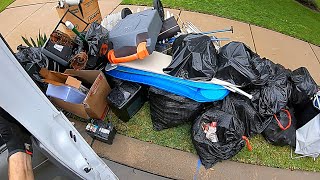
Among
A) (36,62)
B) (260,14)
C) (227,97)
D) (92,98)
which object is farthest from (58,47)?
(260,14)

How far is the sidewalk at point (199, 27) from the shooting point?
8.75 ft

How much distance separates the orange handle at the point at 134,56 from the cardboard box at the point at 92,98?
20 cm

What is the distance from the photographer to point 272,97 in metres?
2.62

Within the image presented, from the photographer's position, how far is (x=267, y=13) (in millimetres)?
4992

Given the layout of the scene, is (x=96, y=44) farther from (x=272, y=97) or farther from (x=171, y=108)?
(x=272, y=97)

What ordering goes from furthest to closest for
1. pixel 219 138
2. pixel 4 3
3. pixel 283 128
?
pixel 4 3, pixel 283 128, pixel 219 138

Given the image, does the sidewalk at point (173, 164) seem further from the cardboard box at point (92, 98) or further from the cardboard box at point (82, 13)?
the cardboard box at point (82, 13)

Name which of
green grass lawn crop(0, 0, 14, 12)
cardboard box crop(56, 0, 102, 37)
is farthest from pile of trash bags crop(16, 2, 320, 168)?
green grass lawn crop(0, 0, 14, 12)

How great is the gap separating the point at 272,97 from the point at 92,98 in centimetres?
179

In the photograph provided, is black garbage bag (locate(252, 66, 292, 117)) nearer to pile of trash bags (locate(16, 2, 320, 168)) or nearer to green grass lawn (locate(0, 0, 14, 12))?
pile of trash bags (locate(16, 2, 320, 168))

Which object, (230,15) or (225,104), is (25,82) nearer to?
(225,104)

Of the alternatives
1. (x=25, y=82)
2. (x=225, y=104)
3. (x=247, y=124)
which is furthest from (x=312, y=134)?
(x=25, y=82)

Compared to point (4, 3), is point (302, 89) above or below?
above

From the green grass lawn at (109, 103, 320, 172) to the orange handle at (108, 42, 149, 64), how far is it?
71 centimetres
